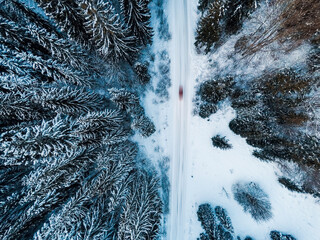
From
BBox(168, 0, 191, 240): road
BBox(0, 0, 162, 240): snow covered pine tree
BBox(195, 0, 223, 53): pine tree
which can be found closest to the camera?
BBox(0, 0, 162, 240): snow covered pine tree

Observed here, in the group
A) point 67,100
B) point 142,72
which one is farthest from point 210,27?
point 67,100

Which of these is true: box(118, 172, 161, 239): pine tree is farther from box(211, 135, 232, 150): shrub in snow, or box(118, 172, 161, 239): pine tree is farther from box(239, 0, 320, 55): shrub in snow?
box(239, 0, 320, 55): shrub in snow

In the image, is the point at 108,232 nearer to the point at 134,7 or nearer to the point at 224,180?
the point at 224,180

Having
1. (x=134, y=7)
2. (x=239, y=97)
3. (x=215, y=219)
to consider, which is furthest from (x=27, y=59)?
(x=215, y=219)

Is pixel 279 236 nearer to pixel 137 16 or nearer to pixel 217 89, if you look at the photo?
pixel 217 89

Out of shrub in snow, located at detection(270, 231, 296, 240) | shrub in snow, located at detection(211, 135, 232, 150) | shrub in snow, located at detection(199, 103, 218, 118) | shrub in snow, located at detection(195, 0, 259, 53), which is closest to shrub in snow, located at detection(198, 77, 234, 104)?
shrub in snow, located at detection(199, 103, 218, 118)

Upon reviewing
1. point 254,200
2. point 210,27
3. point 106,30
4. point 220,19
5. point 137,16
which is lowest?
point 254,200

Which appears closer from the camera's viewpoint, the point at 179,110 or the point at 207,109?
the point at 207,109
